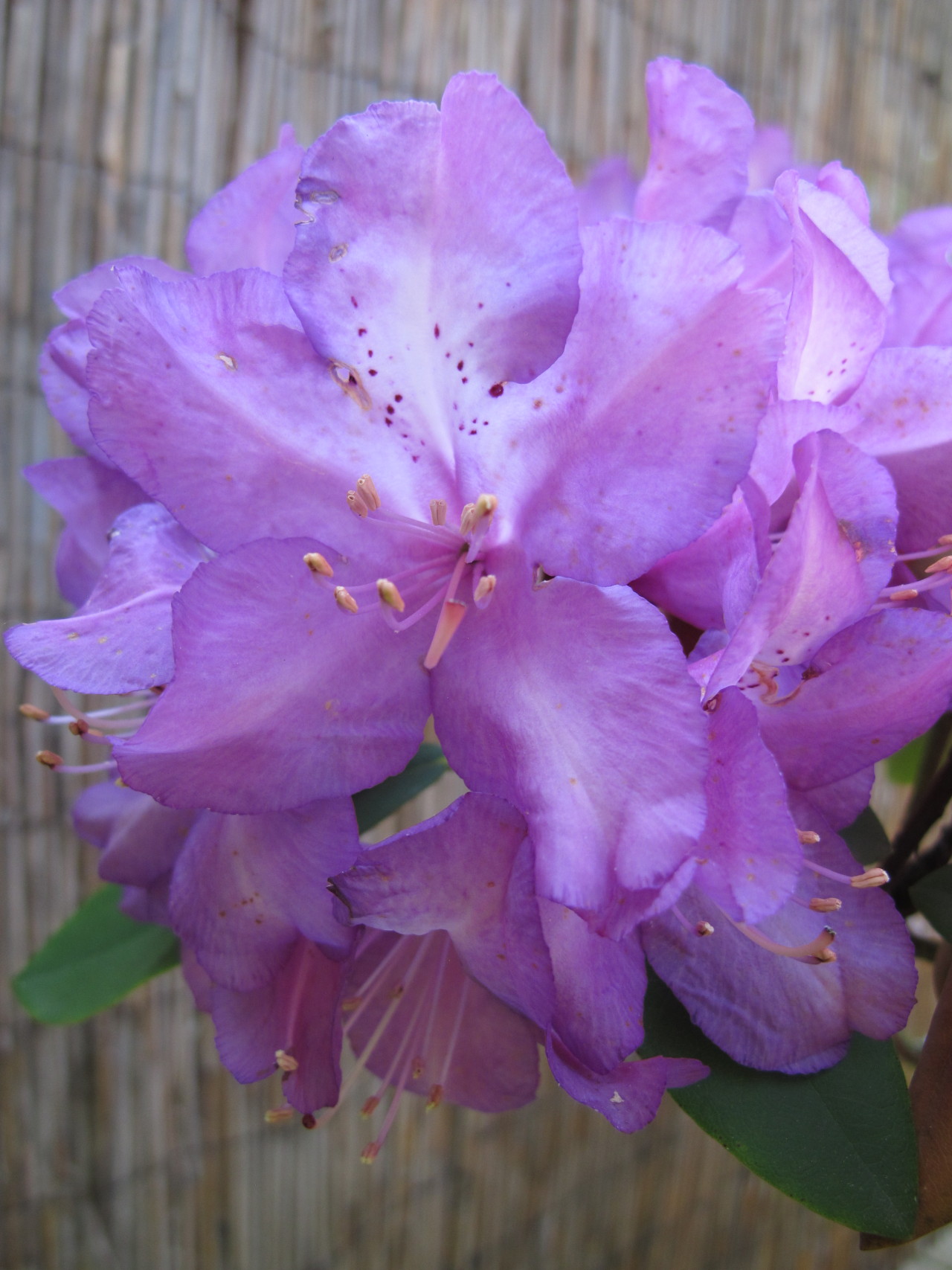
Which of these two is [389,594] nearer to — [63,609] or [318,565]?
[318,565]

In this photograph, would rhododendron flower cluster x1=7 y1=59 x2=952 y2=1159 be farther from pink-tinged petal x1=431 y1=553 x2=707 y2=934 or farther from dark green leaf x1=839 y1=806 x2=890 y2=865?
dark green leaf x1=839 y1=806 x2=890 y2=865

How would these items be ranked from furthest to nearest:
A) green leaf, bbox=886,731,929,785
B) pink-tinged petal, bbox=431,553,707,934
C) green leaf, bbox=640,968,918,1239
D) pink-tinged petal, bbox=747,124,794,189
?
1. green leaf, bbox=886,731,929,785
2. pink-tinged petal, bbox=747,124,794,189
3. green leaf, bbox=640,968,918,1239
4. pink-tinged petal, bbox=431,553,707,934

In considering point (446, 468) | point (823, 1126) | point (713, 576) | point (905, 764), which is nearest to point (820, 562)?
point (713, 576)

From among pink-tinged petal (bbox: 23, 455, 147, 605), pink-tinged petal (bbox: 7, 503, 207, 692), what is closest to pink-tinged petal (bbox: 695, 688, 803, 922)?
pink-tinged petal (bbox: 7, 503, 207, 692)

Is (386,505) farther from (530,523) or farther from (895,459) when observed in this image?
(895,459)

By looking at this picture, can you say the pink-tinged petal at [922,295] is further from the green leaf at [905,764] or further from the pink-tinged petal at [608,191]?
the green leaf at [905,764]

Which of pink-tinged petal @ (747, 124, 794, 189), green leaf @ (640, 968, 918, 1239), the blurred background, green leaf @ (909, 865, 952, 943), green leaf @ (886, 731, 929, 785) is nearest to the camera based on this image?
green leaf @ (640, 968, 918, 1239)
